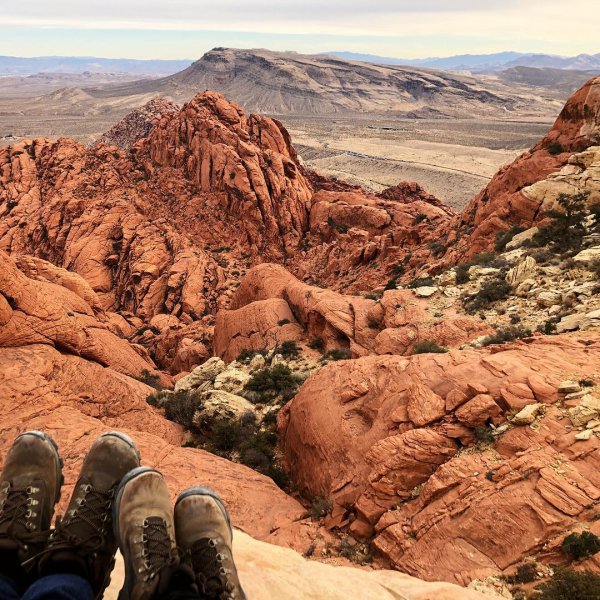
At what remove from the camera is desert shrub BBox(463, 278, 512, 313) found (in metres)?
19.1

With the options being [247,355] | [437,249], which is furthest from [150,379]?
[437,249]

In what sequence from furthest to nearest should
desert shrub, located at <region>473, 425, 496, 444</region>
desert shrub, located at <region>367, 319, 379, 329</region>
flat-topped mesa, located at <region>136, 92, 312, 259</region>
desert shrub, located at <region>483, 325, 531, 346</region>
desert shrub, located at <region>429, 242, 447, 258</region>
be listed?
flat-topped mesa, located at <region>136, 92, 312, 259</region> < desert shrub, located at <region>429, 242, 447, 258</region> < desert shrub, located at <region>367, 319, 379, 329</region> < desert shrub, located at <region>483, 325, 531, 346</region> < desert shrub, located at <region>473, 425, 496, 444</region>

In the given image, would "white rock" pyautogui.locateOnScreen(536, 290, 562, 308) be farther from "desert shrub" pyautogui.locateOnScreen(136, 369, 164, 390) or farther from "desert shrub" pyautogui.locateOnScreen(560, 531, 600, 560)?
"desert shrub" pyautogui.locateOnScreen(136, 369, 164, 390)

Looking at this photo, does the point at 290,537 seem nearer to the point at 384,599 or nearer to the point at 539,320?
the point at 384,599

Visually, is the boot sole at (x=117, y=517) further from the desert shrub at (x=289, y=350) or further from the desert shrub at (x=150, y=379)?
the desert shrub at (x=150, y=379)

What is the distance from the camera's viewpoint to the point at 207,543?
4598mm

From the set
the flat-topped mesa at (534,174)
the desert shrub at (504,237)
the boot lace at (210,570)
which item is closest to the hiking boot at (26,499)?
the boot lace at (210,570)

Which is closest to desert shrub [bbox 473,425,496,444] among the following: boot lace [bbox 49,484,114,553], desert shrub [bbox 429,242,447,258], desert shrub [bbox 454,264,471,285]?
boot lace [bbox 49,484,114,553]

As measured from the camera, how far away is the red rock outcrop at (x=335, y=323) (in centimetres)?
1795

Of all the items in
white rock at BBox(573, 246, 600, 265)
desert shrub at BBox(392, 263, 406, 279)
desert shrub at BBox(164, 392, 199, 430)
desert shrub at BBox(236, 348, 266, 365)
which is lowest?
desert shrub at BBox(236, 348, 266, 365)

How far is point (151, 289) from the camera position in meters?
39.4

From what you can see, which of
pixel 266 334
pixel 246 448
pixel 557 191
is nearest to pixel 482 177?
pixel 557 191

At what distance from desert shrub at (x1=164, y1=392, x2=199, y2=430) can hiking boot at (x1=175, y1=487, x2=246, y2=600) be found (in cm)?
1208

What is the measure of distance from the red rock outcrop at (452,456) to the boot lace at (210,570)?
487 centimetres
